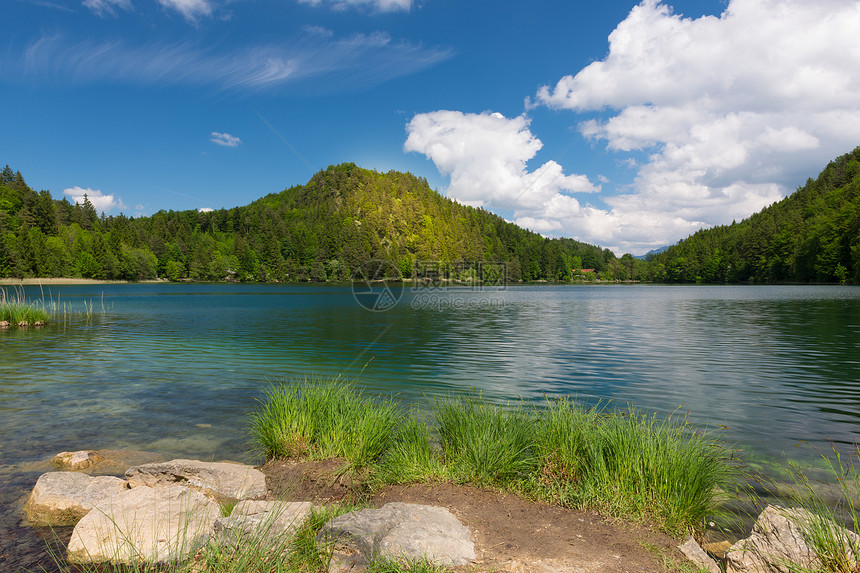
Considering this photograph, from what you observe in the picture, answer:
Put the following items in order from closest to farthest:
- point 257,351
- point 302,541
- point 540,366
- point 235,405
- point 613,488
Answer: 1. point 302,541
2. point 613,488
3. point 235,405
4. point 540,366
5. point 257,351

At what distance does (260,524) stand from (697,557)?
4.78 metres

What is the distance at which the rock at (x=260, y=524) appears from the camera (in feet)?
15.1

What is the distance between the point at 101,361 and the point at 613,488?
23.5m

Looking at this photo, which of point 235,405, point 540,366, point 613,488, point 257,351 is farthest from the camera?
point 257,351

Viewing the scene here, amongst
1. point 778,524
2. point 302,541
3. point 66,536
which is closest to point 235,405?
point 66,536

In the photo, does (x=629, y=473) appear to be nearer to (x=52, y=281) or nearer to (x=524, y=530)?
(x=524, y=530)

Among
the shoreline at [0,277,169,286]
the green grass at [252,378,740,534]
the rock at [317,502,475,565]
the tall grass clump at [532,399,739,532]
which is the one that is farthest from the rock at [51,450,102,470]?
the shoreline at [0,277,169,286]

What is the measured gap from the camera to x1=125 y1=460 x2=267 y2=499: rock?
7.04 metres

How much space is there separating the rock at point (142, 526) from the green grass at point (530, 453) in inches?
87.6

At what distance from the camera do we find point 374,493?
22.5 ft

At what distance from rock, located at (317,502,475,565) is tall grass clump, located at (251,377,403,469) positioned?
2289 millimetres

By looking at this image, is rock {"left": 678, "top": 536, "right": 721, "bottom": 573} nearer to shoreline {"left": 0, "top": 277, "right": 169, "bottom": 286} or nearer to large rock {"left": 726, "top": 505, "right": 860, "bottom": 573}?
large rock {"left": 726, "top": 505, "right": 860, "bottom": 573}

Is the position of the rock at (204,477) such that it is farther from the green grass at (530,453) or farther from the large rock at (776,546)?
the large rock at (776,546)

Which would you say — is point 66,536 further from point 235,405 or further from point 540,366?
point 540,366
